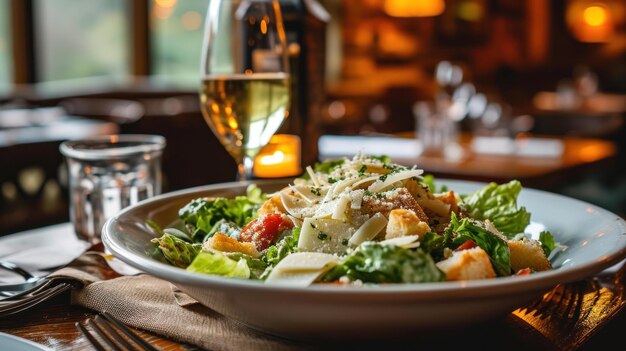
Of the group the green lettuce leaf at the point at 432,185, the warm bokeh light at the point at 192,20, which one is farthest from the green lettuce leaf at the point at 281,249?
the warm bokeh light at the point at 192,20

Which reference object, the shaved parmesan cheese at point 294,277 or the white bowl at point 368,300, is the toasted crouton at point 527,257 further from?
the shaved parmesan cheese at point 294,277

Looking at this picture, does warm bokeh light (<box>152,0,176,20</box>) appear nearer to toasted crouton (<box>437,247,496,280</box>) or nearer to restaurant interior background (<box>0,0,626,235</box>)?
restaurant interior background (<box>0,0,626,235</box>)

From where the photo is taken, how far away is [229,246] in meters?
0.95

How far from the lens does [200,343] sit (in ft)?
2.82

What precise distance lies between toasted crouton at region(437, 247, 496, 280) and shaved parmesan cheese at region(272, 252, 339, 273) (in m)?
0.13

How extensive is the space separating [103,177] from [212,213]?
40cm

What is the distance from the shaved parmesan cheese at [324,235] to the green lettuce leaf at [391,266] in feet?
0.32

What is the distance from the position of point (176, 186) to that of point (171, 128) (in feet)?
1.56

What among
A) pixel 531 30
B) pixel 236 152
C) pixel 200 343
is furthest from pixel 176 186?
pixel 531 30

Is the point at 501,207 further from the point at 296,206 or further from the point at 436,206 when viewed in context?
the point at 296,206

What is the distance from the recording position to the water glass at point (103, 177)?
1.46 metres

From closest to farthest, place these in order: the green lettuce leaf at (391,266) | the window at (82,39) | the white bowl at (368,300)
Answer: the white bowl at (368,300) → the green lettuce leaf at (391,266) → the window at (82,39)

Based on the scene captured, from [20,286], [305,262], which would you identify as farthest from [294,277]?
[20,286]

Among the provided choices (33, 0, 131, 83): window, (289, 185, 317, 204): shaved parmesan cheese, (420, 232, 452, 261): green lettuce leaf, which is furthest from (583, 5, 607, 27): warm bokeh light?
(420, 232, 452, 261): green lettuce leaf
